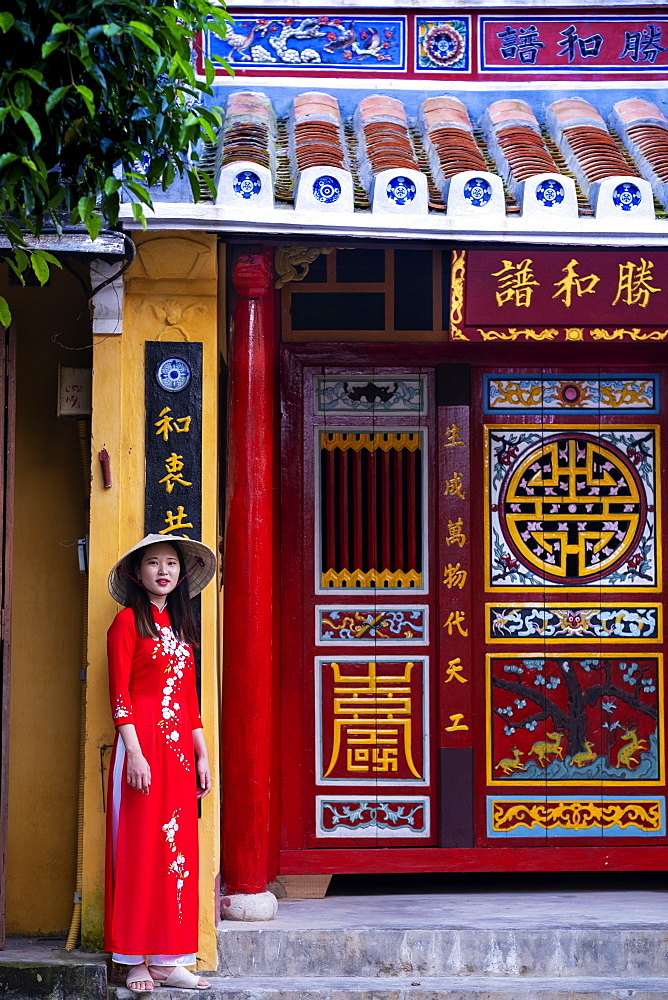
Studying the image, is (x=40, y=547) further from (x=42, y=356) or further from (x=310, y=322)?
(x=310, y=322)

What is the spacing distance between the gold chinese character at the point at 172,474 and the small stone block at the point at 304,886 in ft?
7.61

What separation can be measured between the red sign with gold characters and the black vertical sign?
1.29 meters

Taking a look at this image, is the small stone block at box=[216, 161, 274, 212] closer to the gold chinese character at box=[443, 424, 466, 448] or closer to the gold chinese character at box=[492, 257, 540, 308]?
the gold chinese character at box=[492, 257, 540, 308]

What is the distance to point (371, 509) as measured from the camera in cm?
693

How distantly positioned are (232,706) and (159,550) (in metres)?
0.91

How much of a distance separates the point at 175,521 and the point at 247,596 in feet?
1.76

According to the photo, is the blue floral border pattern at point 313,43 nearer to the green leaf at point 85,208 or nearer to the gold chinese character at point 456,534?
the gold chinese character at point 456,534

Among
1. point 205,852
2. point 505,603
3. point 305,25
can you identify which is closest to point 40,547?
point 205,852

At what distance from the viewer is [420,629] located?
22.6ft

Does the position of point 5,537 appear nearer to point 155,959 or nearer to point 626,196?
point 155,959

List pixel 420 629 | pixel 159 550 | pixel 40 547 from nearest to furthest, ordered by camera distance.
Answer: pixel 159 550
pixel 40 547
pixel 420 629

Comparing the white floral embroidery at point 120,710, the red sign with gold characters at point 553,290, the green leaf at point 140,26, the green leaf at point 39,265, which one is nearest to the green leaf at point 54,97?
the green leaf at point 140,26

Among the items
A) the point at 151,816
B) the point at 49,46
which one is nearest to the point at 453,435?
the point at 151,816

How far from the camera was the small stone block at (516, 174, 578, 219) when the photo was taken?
565 cm
